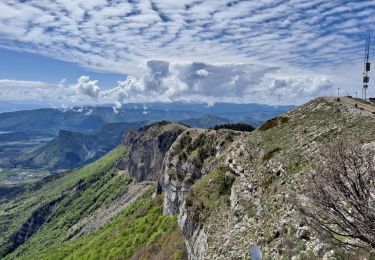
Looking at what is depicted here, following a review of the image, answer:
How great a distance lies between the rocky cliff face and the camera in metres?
36.1

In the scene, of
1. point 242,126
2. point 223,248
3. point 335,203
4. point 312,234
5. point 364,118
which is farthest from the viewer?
point 242,126

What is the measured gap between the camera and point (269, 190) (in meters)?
45.5

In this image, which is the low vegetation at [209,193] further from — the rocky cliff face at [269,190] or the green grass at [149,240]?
the green grass at [149,240]

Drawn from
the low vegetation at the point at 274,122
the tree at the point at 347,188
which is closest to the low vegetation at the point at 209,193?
the low vegetation at the point at 274,122

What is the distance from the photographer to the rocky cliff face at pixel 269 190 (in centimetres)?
3606

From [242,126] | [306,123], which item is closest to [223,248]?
[306,123]

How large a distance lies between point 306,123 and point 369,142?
1550 cm

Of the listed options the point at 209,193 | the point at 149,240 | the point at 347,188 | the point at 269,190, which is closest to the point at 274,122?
the point at 209,193

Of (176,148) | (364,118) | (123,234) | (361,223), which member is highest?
(364,118)

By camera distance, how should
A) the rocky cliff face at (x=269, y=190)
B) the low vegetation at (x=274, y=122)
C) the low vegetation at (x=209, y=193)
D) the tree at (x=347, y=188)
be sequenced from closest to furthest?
the tree at (x=347, y=188) < the rocky cliff face at (x=269, y=190) < the low vegetation at (x=209, y=193) < the low vegetation at (x=274, y=122)

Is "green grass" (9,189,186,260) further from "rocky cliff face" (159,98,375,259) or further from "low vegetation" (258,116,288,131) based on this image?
"low vegetation" (258,116,288,131)

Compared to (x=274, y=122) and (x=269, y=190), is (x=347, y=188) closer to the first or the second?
(x=269, y=190)

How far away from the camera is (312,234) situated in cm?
3225

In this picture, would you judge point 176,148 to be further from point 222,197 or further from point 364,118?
point 364,118
